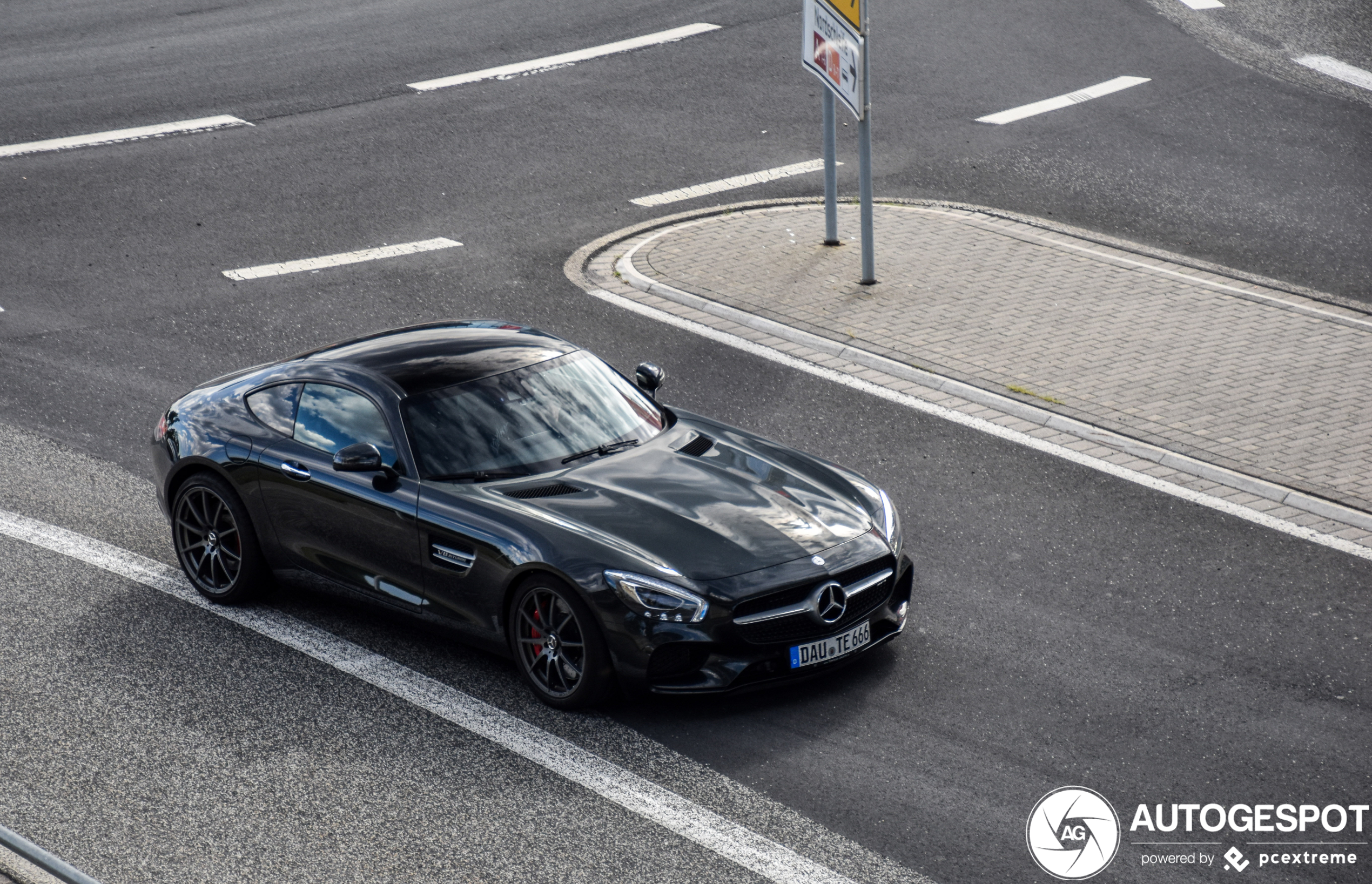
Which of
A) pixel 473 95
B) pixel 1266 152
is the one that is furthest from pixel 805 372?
pixel 473 95

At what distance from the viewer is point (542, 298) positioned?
1245 cm

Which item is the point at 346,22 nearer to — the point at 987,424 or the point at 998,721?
the point at 987,424

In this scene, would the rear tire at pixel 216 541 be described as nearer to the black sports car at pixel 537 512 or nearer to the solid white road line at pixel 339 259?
the black sports car at pixel 537 512

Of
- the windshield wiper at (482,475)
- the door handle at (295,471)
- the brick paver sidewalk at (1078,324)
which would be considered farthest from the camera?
the brick paver sidewalk at (1078,324)

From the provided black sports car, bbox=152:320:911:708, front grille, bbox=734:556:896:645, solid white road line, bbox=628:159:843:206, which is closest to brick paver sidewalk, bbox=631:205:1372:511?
solid white road line, bbox=628:159:843:206

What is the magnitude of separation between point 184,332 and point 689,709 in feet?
22.4

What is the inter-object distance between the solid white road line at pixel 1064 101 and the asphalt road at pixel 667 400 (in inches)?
8.6

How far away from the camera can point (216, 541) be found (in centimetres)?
780

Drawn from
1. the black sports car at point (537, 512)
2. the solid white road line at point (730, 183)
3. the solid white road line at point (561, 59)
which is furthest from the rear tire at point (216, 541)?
the solid white road line at point (561, 59)

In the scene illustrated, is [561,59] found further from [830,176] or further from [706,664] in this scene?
[706,664]

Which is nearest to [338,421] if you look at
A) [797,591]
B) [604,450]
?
[604,450]

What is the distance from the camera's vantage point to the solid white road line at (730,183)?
49.3 feet

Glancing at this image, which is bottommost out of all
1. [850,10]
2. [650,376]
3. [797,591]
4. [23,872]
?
[23,872]

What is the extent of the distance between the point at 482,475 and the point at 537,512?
47cm
